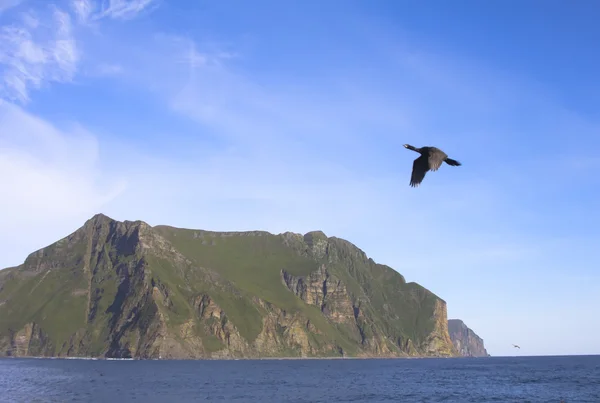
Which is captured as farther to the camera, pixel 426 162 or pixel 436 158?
pixel 426 162

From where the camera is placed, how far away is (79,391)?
106000mm

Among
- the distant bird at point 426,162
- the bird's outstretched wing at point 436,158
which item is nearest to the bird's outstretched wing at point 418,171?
the distant bird at point 426,162

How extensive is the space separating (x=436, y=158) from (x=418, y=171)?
1.46 m

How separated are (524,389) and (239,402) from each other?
185 ft

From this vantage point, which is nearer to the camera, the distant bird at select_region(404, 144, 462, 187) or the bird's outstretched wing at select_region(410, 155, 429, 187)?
the distant bird at select_region(404, 144, 462, 187)

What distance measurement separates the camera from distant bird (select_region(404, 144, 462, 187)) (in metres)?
22.7

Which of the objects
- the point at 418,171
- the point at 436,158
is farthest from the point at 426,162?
the point at 436,158

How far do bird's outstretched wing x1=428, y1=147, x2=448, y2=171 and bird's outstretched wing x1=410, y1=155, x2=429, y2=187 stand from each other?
856 mm

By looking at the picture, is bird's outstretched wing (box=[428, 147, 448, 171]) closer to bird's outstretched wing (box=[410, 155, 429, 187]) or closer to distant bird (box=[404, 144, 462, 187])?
distant bird (box=[404, 144, 462, 187])

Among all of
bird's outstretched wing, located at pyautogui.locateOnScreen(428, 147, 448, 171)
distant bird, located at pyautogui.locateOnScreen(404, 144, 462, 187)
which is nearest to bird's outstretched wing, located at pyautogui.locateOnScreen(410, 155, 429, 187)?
distant bird, located at pyautogui.locateOnScreen(404, 144, 462, 187)

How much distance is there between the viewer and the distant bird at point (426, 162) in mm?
22698

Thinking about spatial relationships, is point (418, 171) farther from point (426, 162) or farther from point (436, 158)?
point (436, 158)

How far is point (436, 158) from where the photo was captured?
23.0 metres

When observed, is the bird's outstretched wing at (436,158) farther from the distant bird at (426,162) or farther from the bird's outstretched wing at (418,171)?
the bird's outstretched wing at (418,171)
